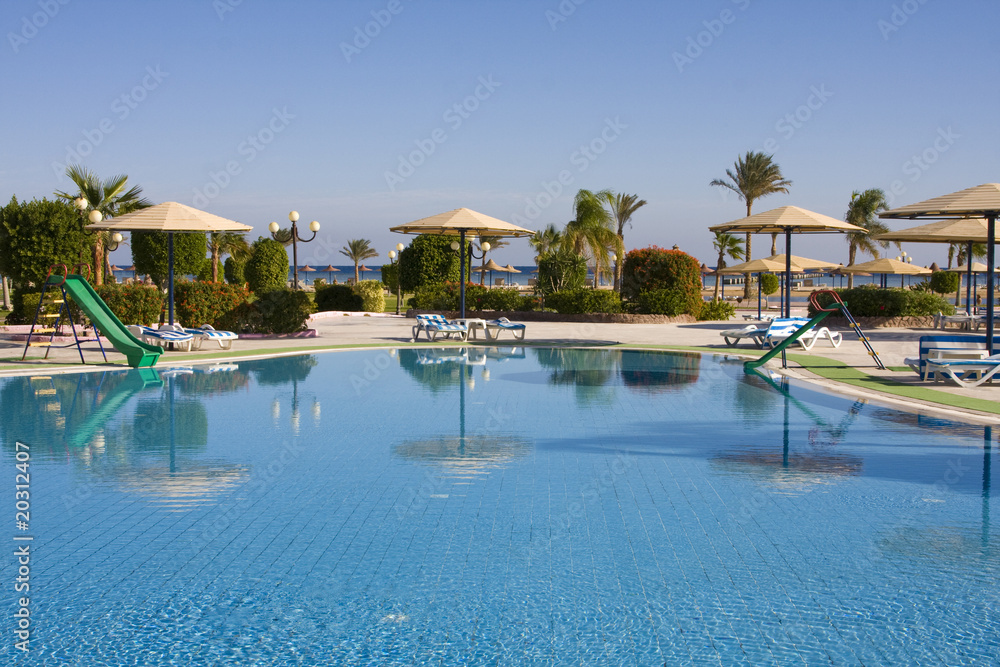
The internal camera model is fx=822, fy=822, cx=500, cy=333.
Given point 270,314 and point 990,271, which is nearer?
point 990,271

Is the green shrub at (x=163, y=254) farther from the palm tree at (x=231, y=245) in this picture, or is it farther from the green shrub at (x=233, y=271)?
the palm tree at (x=231, y=245)

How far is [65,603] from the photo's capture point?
4.60 meters

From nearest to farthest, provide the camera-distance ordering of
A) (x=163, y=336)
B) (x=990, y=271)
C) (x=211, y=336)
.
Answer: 1. (x=990, y=271)
2. (x=163, y=336)
3. (x=211, y=336)

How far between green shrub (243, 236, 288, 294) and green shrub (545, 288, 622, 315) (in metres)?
13.0

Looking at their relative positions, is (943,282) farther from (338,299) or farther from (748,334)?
(338,299)

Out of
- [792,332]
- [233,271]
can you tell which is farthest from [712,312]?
[233,271]

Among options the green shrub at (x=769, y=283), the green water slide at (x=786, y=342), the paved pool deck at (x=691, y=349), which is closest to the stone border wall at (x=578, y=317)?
the paved pool deck at (x=691, y=349)

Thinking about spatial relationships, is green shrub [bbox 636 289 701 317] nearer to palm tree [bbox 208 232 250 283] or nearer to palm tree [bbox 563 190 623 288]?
palm tree [bbox 563 190 623 288]

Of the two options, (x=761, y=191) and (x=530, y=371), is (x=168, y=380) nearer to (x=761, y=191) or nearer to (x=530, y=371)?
(x=530, y=371)

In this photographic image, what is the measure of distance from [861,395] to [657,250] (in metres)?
16.2

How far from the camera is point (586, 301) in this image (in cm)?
2828

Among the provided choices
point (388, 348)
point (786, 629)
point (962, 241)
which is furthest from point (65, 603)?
point (962, 241)

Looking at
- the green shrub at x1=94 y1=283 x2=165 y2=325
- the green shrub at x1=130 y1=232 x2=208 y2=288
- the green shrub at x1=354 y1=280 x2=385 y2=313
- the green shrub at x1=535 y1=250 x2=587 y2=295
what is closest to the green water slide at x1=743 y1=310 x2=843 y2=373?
the green shrub at x1=94 y1=283 x2=165 y2=325

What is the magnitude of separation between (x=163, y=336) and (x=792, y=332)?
1368 centimetres
